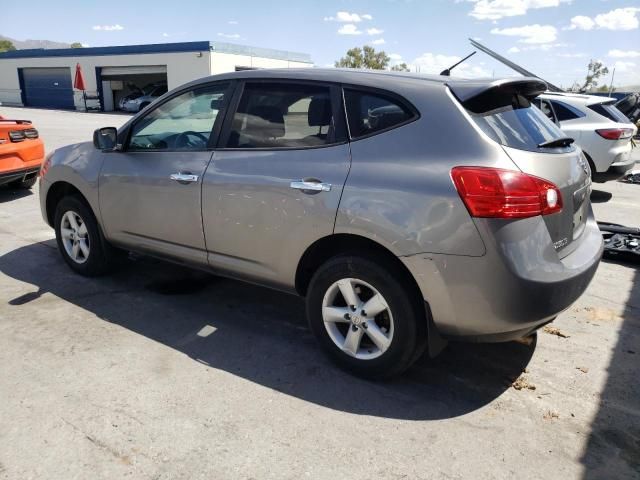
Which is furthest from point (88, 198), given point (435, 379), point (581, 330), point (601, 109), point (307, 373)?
point (601, 109)

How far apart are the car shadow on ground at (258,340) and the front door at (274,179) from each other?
1.64ft

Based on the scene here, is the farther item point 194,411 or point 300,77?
point 300,77

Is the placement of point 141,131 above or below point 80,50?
below

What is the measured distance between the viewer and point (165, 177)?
3758 mm

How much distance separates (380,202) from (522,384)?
1.43 meters

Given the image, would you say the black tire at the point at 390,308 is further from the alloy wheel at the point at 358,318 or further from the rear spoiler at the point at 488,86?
the rear spoiler at the point at 488,86

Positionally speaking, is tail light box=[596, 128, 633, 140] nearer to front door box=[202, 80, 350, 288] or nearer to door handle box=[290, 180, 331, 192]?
front door box=[202, 80, 350, 288]

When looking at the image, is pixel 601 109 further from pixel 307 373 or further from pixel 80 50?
pixel 80 50

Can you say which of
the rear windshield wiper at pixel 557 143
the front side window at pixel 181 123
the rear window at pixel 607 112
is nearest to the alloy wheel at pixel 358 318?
the rear windshield wiper at pixel 557 143

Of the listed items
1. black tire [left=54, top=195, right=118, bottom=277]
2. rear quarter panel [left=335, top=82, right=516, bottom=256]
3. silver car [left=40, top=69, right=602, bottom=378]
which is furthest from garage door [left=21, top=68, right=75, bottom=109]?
rear quarter panel [left=335, top=82, right=516, bottom=256]

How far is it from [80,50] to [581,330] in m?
41.5

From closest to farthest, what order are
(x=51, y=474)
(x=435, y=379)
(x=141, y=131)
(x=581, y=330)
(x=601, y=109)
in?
(x=51, y=474)
(x=435, y=379)
(x=581, y=330)
(x=141, y=131)
(x=601, y=109)

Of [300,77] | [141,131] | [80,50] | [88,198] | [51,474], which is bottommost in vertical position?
[51,474]

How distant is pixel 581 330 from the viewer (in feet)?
12.6
